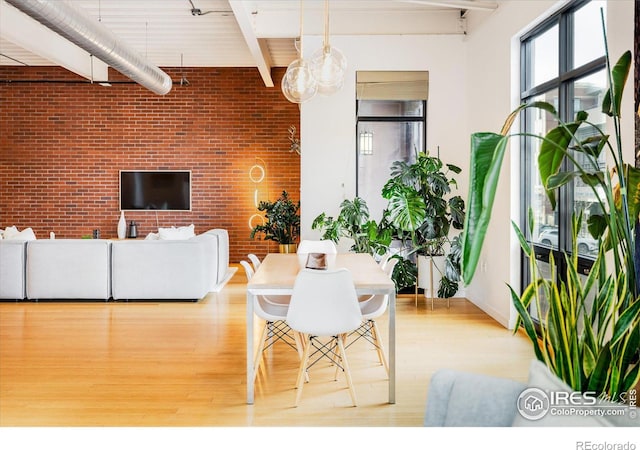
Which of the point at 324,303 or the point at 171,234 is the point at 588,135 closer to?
the point at 324,303

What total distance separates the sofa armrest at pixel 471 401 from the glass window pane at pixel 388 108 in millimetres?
5615

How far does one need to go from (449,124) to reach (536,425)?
5.80m

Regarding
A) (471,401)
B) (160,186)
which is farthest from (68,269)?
(471,401)

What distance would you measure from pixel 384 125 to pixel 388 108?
8.3 inches

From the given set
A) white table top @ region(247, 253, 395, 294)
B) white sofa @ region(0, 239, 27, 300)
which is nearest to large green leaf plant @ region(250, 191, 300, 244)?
white sofa @ region(0, 239, 27, 300)

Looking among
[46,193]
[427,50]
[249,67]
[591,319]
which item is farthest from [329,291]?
[46,193]

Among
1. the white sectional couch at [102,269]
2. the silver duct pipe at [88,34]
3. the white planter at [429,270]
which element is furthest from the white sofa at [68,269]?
the white planter at [429,270]

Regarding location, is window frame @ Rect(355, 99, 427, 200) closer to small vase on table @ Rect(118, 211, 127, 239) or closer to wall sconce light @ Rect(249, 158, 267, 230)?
wall sconce light @ Rect(249, 158, 267, 230)

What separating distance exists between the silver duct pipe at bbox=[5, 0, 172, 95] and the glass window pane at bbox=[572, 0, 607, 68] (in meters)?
3.97

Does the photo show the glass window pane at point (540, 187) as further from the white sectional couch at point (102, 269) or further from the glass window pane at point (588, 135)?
the white sectional couch at point (102, 269)

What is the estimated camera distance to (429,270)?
6.34 m

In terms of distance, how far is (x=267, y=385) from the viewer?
370 cm

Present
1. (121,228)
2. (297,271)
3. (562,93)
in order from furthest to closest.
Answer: (121,228), (562,93), (297,271)

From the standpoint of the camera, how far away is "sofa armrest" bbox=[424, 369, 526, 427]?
1484mm
